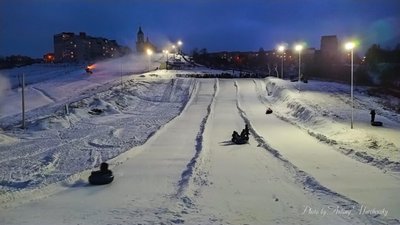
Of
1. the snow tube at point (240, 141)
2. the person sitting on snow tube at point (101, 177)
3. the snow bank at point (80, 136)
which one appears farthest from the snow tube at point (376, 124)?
the person sitting on snow tube at point (101, 177)

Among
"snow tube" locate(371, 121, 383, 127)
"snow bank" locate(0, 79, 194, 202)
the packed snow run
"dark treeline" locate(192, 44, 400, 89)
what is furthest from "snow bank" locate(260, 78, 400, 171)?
"dark treeline" locate(192, 44, 400, 89)

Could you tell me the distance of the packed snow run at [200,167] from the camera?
985cm

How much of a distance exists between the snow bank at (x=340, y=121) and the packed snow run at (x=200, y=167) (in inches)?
3.8

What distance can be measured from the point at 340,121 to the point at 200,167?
1335 centimetres

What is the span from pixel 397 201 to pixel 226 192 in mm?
4098

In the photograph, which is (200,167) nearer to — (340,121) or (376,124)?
(376,124)

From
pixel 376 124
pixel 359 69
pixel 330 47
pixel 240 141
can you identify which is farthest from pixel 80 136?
pixel 330 47

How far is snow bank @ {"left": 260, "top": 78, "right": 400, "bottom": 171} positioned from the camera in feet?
53.9

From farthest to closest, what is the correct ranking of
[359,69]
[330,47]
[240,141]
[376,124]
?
[330,47]
[359,69]
[376,124]
[240,141]

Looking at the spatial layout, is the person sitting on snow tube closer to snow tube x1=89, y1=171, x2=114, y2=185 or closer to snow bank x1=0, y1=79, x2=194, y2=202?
snow tube x1=89, y1=171, x2=114, y2=185

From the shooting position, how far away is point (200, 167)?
48.2 ft

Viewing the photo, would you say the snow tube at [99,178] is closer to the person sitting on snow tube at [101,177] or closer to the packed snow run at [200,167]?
the person sitting on snow tube at [101,177]

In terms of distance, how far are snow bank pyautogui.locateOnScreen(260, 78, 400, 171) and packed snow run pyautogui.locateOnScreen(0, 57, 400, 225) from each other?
3.8 inches

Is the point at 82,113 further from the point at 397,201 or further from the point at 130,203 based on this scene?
the point at 397,201
